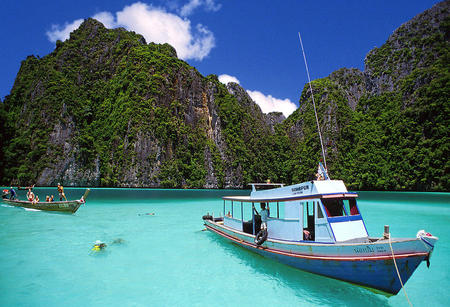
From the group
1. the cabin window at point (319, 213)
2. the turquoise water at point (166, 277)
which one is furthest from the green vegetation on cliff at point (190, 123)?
the cabin window at point (319, 213)

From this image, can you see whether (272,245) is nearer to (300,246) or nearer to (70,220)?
(300,246)

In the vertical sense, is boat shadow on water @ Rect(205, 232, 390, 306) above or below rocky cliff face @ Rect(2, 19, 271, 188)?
below

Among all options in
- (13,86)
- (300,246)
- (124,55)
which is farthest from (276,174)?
(13,86)

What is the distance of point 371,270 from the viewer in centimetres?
704

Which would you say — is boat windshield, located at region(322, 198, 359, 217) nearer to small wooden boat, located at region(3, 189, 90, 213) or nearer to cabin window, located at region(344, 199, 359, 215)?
cabin window, located at region(344, 199, 359, 215)

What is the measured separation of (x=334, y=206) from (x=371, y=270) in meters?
2.22

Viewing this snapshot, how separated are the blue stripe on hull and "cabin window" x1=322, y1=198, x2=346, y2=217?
1636 millimetres

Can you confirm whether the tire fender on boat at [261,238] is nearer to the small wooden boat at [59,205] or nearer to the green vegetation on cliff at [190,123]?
the small wooden boat at [59,205]

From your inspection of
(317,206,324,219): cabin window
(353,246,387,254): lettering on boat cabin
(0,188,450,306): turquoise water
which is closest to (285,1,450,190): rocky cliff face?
(0,188,450,306): turquoise water

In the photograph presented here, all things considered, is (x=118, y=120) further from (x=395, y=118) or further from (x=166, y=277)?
(x=395, y=118)

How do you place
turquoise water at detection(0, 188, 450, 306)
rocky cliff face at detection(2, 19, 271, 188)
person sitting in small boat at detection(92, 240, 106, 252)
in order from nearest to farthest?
1. turquoise water at detection(0, 188, 450, 306)
2. person sitting in small boat at detection(92, 240, 106, 252)
3. rocky cliff face at detection(2, 19, 271, 188)

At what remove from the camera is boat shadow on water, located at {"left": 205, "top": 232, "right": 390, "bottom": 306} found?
24.4 feet

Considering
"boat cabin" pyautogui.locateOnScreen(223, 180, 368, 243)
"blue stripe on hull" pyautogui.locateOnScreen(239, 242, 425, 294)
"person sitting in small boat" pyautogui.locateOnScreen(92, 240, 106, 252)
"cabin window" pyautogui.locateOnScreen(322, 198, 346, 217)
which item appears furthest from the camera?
"person sitting in small boat" pyautogui.locateOnScreen(92, 240, 106, 252)

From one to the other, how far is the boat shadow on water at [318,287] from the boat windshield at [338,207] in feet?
7.17
